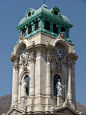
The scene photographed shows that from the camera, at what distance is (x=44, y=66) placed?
4141 cm

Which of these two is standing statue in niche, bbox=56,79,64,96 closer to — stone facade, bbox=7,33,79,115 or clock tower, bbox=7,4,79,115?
clock tower, bbox=7,4,79,115

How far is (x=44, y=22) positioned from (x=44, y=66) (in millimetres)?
5442

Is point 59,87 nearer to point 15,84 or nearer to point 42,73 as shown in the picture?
point 42,73

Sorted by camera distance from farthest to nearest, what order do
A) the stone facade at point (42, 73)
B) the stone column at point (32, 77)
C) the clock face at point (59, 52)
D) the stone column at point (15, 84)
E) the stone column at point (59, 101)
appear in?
the stone column at point (15, 84)
the clock face at point (59, 52)
the stone column at point (32, 77)
the stone column at point (59, 101)
the stone facade at point (42, 73)

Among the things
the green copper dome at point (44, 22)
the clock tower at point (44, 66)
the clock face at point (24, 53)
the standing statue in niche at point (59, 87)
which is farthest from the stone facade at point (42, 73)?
the green copper dome at point (44, 22)

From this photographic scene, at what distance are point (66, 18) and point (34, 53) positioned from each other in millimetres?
6949

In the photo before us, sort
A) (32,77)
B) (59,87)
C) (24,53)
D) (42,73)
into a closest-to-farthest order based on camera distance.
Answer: (42,73), (32,77), (59,87), (24,53)

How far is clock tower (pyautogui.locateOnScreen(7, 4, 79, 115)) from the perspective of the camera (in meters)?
40.5

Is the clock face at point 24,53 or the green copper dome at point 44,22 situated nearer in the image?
the green copper dome at point 44,22

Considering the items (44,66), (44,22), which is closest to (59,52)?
(44,66)

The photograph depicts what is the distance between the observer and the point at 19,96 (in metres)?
43.2

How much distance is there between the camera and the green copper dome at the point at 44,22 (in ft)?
141

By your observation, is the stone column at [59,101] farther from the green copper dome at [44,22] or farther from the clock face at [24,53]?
the green copper dome at [44,22]

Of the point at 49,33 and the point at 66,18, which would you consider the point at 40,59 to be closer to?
the point at 49,33
